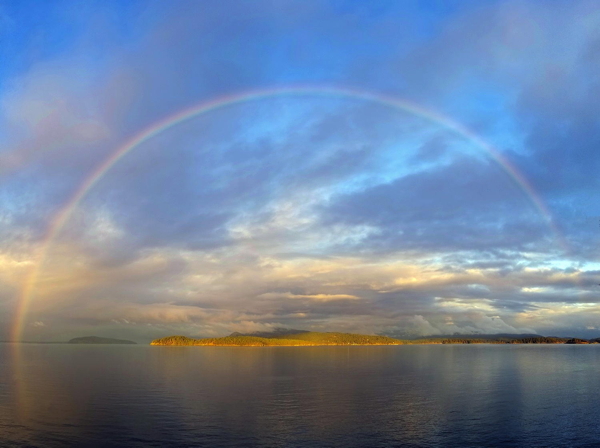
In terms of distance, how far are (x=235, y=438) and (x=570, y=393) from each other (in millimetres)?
94862

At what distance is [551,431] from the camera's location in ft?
243

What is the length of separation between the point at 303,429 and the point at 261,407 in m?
21.7

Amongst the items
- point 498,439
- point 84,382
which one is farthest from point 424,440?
point 84,382

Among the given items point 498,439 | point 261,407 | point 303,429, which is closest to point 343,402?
point 261,407

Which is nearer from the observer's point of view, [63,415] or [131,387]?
[63,415]

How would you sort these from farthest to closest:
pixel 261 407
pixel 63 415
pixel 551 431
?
pixel 261 407
pixel 63 415
pixel 551 431

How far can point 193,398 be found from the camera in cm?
10288

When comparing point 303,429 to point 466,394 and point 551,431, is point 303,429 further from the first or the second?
point 466,394

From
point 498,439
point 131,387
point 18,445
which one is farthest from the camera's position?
point 131,387

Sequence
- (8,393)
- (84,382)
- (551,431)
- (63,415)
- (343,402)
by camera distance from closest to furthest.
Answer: (551,431) < (63,415) < (343,402) < (8,393) < (84,382)

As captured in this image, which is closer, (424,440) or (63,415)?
(424,440)

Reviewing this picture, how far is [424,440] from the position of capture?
66.1 meters

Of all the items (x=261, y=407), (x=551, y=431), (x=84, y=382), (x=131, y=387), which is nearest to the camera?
(x=551, y=431)

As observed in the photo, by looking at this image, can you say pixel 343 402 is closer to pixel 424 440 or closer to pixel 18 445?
pixel 424 440
